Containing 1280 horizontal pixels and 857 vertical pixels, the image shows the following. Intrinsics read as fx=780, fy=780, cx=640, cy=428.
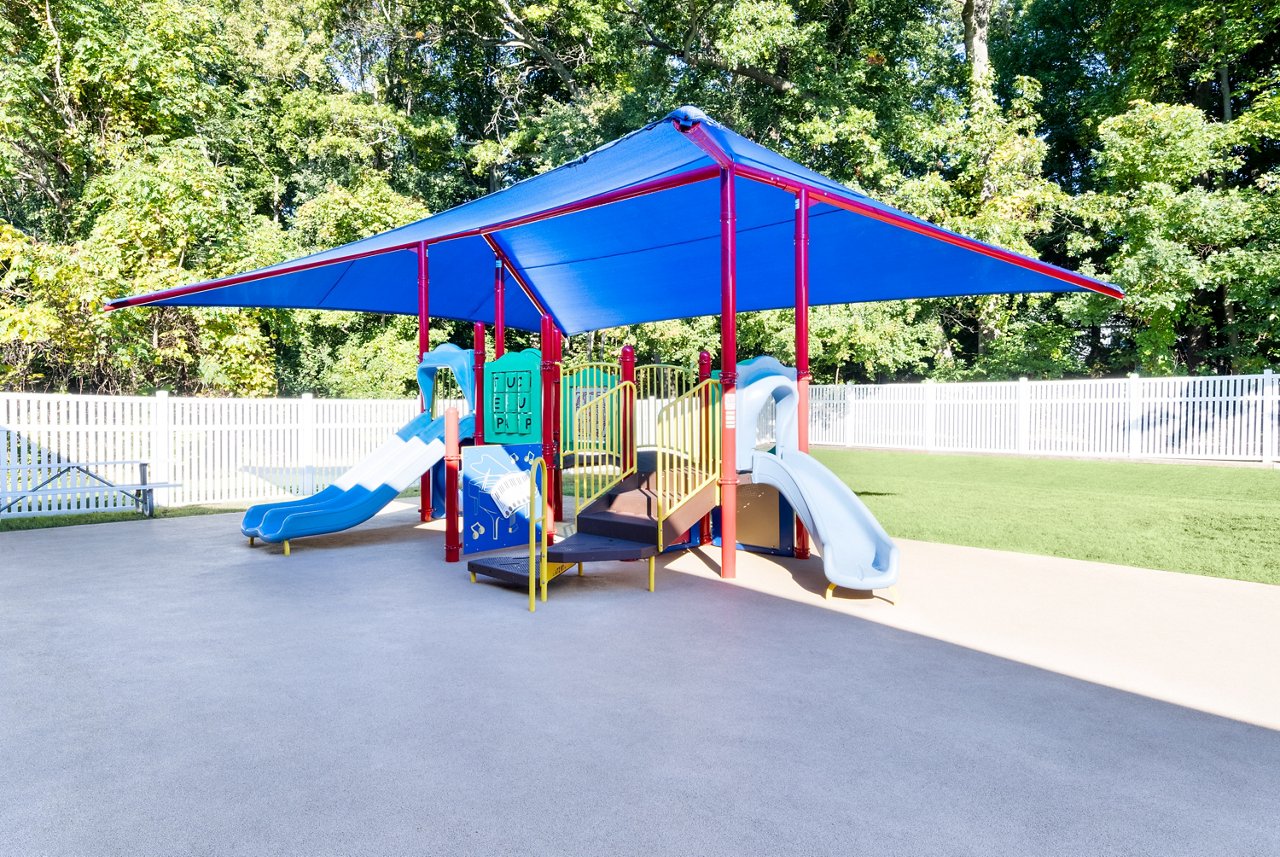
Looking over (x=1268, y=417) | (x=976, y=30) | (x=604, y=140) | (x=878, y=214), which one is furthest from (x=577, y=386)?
(x=976, y=30)

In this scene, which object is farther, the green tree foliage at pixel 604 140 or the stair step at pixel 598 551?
the green tree foliage at pixel 604 140

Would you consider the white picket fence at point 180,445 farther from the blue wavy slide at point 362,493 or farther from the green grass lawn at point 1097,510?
the green grass lawn at point 1097,510

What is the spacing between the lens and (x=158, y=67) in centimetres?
1605

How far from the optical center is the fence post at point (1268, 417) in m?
14.9

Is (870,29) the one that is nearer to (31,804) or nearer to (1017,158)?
(1017,158)

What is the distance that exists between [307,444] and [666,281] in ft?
20.0

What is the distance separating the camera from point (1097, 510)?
9.66 meters

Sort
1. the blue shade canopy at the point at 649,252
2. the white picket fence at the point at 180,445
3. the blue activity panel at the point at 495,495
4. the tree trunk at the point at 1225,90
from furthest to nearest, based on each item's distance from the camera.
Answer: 1. the tree trunk at the point at 1225,90
2. the white picket fence at the point at 180,445
3. the blue activity panel at the point at 495,495
4. the blue shade canopy at the point at 649,252

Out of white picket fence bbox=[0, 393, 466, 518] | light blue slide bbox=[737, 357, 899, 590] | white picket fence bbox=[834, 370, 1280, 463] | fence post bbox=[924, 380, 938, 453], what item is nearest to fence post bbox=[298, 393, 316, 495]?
white picket fence bbox=[0, 393, 466, 518]

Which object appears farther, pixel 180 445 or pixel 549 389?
pixel 180 445

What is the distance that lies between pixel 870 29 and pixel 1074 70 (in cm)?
795

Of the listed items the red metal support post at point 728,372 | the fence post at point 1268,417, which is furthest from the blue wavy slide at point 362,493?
the fence post at point 1268,417

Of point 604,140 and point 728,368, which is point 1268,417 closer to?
point 728,368

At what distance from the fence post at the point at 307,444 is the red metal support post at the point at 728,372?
8152mm
